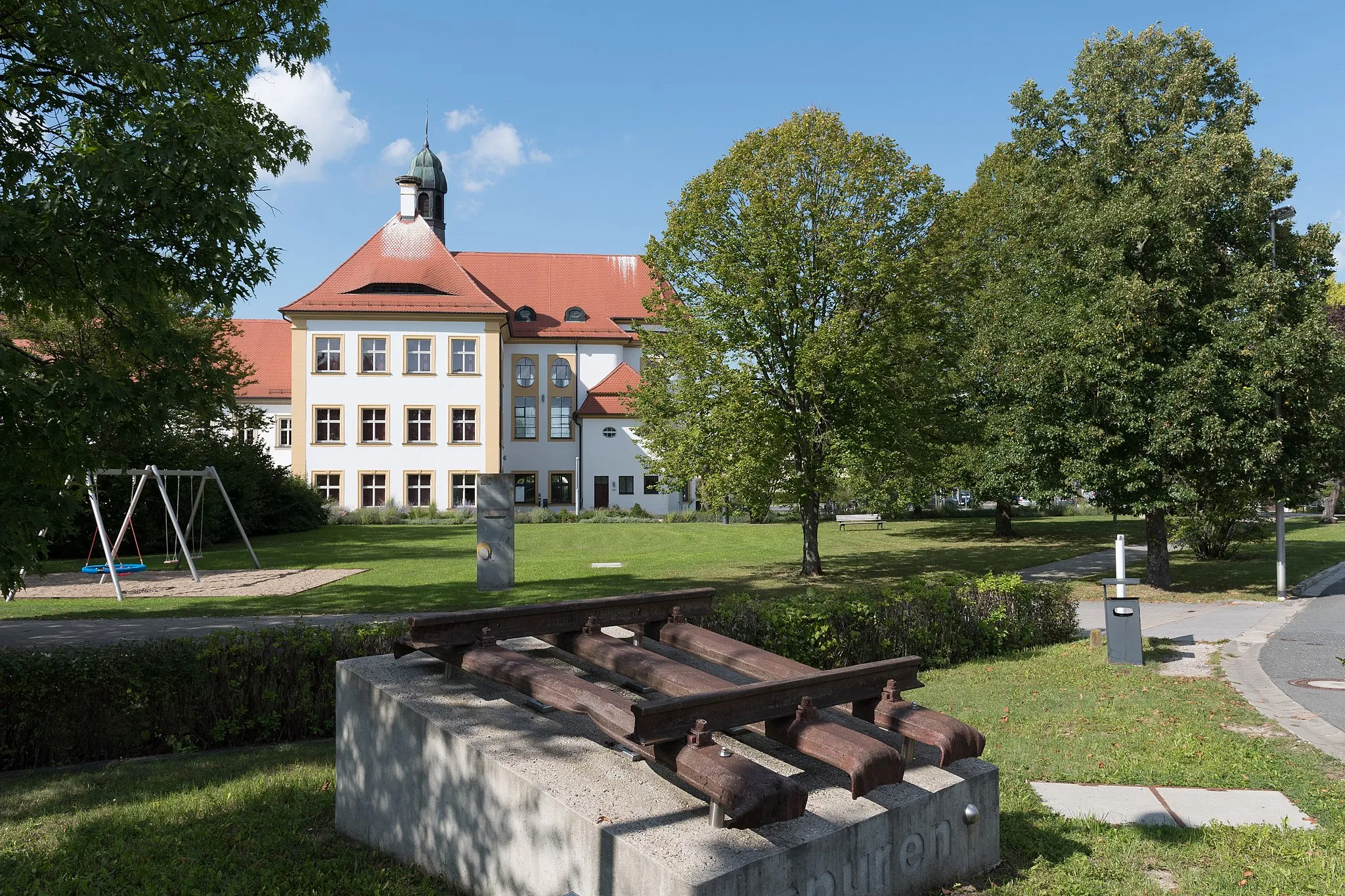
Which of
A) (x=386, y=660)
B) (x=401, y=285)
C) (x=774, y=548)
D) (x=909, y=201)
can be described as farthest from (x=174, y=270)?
(x=401, y=285)

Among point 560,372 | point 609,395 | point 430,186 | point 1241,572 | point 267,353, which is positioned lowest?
point 1241,572

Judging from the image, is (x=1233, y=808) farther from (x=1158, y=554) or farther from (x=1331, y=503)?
(x=1331, y=503)

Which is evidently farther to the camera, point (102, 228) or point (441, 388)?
point (441, 388)

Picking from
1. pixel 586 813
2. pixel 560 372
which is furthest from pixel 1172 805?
pixel 560 372

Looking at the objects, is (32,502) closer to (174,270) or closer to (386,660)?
(174,270)

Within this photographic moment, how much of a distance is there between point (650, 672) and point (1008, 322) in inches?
765

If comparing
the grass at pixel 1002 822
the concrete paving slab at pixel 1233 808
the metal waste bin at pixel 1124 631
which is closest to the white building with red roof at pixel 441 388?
the metal waste bin at pixel 1124 631

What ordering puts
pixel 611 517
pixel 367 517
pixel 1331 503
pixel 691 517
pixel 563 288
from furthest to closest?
1. pixel 563 288
2. pixel 1331 503
3. pixel 691 517
4. pixel 611 517
5. pixel 367 517

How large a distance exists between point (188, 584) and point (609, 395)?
32.2 m

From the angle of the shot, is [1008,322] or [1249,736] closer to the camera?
[1249,736]

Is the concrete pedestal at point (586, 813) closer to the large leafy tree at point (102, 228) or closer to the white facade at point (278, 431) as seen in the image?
the large leafy tree at point (102, 228)

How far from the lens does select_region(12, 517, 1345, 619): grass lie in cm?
1606

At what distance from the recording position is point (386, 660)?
5.60 m

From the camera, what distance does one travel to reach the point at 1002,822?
17.2 feet
